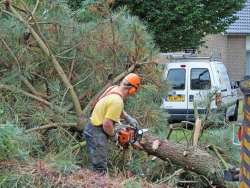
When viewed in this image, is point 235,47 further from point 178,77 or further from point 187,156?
point 187,156

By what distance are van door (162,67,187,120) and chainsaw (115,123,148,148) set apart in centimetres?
683

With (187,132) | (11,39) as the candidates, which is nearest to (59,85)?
(11,39)

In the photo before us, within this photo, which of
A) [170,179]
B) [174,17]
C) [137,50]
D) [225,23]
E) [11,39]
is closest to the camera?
[170,179]

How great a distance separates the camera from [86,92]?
7.46 metres

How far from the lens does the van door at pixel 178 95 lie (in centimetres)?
1330

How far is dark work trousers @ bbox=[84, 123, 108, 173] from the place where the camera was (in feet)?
20.7

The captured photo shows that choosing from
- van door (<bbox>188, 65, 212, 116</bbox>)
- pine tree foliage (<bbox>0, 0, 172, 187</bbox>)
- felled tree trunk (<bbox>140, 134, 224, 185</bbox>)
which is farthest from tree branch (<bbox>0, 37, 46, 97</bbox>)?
van door (<bbox>188, 65, 212, 116</bbox>)

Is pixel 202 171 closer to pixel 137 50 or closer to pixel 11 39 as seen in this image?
pixel 137 50

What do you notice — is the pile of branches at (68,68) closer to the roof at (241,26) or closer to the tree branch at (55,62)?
the tree branch at (55,62)

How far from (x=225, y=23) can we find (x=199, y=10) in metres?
2.04

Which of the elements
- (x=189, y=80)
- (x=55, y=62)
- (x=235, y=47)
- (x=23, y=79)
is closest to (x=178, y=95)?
(x=189, y=80)

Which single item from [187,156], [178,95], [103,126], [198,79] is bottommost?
[178,95]

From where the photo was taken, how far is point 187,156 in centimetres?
632

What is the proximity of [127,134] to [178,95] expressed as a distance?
7.47m
